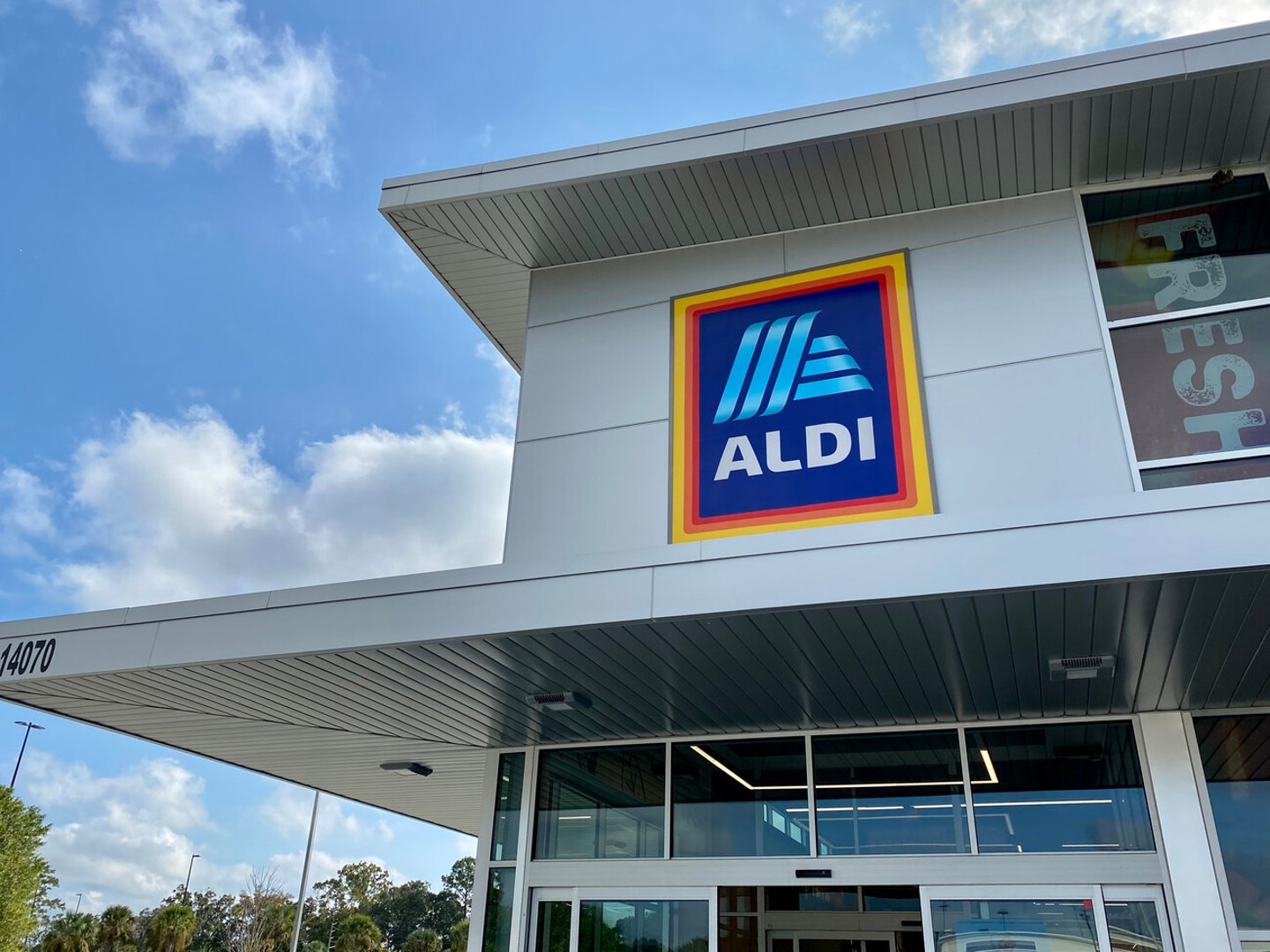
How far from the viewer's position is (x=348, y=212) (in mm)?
46000

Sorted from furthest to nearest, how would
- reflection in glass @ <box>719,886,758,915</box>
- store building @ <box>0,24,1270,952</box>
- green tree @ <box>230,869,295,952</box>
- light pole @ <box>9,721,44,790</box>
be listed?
1. light pole @ <box>9,721,44,790</box>
2. green tree @ <box>230,869,295,952</box>
3. reflection in glass @ <box>719,886,758,915</box>
4. store building @ <box>0,24,1270,952</box>

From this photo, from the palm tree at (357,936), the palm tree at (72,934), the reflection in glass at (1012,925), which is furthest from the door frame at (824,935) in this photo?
the palm tree at (72,934)

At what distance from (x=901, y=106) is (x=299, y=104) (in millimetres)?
35552

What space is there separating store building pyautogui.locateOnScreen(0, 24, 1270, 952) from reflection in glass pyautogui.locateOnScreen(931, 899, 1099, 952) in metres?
0.03

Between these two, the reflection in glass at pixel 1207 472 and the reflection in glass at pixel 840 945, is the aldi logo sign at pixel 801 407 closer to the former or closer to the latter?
the reflection in glass at pixel 1207 472

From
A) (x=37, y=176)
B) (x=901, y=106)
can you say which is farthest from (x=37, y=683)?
(x=37, y=176)

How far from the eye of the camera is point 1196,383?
6.93m

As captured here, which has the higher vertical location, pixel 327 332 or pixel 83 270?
pixel 327 332

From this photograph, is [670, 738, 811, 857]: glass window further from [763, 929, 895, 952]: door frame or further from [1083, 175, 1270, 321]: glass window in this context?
[763, 929, 895, 952]: door frame

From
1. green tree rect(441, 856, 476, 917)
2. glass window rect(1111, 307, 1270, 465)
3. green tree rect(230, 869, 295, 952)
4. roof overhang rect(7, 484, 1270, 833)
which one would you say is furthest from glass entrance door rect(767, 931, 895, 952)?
green tree rect(441, 856, 476, 917)

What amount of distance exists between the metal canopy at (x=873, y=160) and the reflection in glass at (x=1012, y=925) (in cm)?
503

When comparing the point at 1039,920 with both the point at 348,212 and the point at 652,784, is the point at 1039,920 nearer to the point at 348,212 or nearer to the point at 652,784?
the point at 652,784

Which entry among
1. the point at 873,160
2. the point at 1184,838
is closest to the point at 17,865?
the point at 873,160

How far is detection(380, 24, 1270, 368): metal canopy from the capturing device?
725 centimetres
